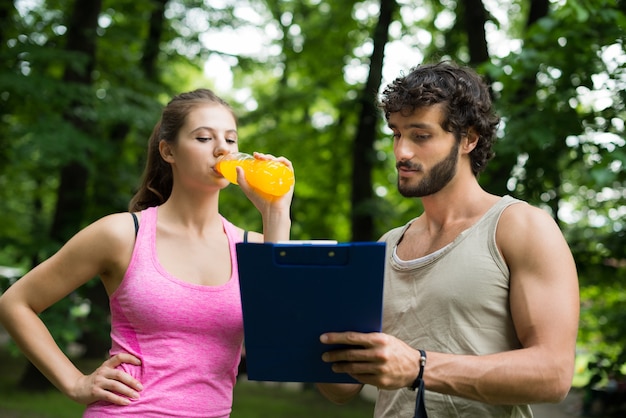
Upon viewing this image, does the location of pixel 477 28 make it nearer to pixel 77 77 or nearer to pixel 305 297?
pixel 77 77

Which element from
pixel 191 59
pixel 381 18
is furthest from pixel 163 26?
pixel 381 18

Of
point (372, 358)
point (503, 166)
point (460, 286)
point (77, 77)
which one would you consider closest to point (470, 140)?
point (460, 286)

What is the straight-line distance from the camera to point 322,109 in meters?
15.3

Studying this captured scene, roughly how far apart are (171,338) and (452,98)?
1255 millimetres

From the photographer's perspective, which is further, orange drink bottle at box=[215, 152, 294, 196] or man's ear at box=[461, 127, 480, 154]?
orange drink bottle at box=[215, 152, 294, 196]

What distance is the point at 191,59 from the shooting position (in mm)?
12023

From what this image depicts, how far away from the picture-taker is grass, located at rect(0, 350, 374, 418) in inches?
349

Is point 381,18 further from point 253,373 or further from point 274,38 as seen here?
point 253,373

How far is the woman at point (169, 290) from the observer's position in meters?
2.43

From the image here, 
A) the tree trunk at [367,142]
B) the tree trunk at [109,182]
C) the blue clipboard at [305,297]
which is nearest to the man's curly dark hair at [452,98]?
the blue clipboard at [305,297]

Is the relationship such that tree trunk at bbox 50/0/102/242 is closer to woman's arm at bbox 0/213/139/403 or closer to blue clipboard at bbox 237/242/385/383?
woman's arm at bbox 0/213/139/403

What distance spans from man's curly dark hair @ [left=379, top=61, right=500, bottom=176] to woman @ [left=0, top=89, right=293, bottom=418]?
0.49 metres

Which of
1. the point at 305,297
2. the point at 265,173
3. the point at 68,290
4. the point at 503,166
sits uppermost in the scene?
the point at 265,173

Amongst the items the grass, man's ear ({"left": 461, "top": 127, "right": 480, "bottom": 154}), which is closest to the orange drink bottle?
man's ear ({"left": 461, "top": 127, "right": 480, "bottom": 154})
